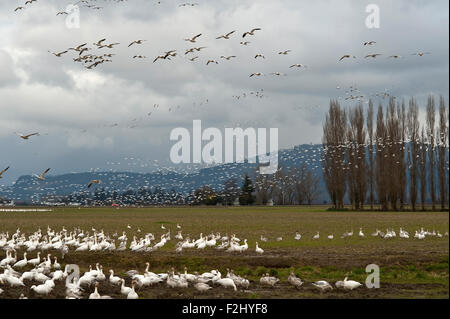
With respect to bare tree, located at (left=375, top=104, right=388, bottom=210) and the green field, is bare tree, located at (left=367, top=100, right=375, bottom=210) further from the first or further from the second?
the green field

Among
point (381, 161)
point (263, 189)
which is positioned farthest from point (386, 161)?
point (263, 189)

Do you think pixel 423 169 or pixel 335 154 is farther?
pixel 335 154

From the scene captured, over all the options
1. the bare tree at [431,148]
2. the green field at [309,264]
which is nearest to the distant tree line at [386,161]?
the bare tree at [431,148]

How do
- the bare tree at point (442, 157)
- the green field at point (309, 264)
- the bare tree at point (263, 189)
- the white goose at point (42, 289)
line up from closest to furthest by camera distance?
the white goose at point (42, 289)
the green field at point (309, 264)
the bare tree at point (442, 157)
the bare tree at point (263, 189)

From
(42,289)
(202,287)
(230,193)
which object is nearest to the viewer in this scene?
(42,289)

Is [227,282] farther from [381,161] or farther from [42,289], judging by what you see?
[381,161]

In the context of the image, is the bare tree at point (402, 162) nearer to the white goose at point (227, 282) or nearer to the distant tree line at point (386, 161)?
the distant tree line at point (386, 161)

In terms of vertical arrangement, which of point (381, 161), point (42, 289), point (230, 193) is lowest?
point (42, 289)

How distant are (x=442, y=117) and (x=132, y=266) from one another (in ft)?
227

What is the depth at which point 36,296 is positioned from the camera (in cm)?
2025

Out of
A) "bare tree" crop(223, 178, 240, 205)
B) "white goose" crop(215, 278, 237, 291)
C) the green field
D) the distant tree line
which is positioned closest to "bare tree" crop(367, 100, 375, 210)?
the distant tree line

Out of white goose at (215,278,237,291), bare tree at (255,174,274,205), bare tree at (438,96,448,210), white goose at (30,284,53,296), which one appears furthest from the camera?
bare tree at (255,174,274,205)

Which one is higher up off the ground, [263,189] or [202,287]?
[263,189]
